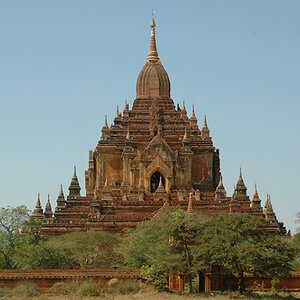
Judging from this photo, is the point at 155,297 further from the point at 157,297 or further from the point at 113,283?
the point at 113,283

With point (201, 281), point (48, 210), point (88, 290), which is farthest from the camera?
point (48, 210)

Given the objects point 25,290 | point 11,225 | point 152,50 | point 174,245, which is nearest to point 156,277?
point 174,245

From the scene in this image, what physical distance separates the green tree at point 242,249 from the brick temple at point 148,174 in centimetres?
1354

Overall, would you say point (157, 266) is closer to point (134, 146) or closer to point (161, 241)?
point (161, 241)

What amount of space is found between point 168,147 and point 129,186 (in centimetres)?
329

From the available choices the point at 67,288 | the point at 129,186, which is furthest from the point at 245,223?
the point at 129,186

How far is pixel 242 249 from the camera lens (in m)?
37.8

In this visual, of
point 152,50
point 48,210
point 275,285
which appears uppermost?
point 152,50

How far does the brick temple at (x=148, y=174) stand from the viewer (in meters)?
54.2

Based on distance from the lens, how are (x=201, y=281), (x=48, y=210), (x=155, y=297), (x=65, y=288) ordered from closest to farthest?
(x=155, y=297) → (x=65, y=288) → (x=201, y=281) → (x=48, y=210)

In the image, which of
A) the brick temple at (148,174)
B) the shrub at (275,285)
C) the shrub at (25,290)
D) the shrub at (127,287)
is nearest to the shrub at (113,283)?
the shrub at (127,287)

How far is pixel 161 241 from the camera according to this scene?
41.3 metres

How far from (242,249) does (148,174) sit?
21311mm

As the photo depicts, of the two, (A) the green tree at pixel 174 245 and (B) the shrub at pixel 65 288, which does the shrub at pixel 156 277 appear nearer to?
(A) the green tree at pixel 174 245
